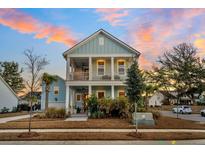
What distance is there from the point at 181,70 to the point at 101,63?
72.2ft

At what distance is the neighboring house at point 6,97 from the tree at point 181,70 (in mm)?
25206

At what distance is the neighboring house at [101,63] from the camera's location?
19.5 metres

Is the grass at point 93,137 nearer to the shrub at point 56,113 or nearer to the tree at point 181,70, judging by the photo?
the shrub at point 56,113

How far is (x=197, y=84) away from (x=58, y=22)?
30518 mm

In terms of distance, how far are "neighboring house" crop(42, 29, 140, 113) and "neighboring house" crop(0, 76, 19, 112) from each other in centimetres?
1114

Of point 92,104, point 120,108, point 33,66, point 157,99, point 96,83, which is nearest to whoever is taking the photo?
point 33,66

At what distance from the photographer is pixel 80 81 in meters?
19.4

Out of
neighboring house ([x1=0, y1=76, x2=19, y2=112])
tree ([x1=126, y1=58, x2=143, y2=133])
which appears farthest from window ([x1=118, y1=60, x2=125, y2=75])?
neighboring house ([x1=0, y1=76, x2=19, y2=112])

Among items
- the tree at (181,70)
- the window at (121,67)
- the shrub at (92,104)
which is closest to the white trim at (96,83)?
the window at (121,67)

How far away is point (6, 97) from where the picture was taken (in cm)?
2809

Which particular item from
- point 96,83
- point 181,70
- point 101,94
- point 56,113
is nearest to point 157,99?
point 181,70

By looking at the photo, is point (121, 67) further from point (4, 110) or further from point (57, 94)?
point (4, 110)
